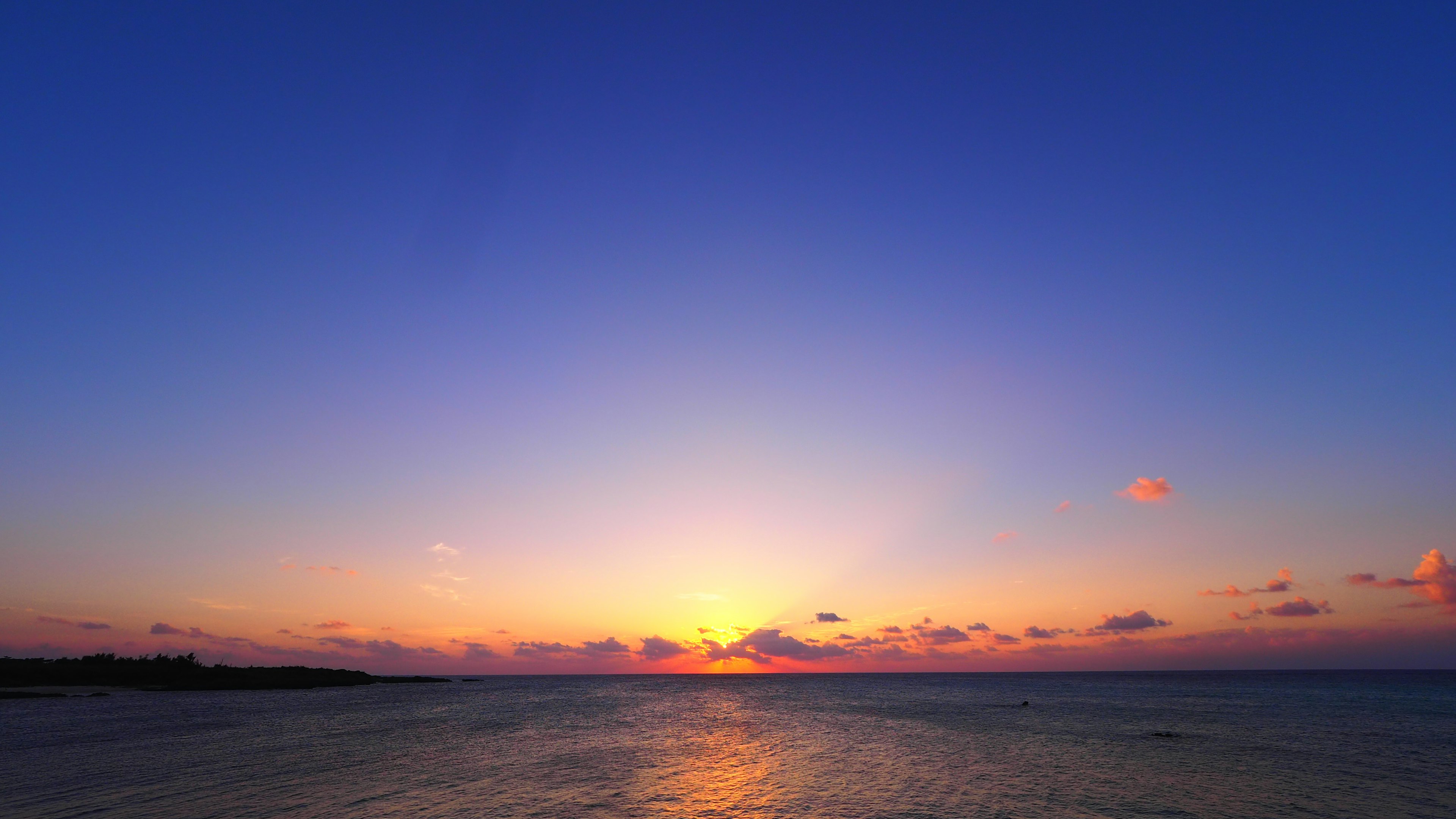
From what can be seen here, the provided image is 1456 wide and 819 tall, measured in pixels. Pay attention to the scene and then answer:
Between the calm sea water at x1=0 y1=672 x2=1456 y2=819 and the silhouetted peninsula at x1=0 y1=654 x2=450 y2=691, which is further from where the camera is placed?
the silhouetted peninsula at x1=0 y1=654 x2=450 y2=691

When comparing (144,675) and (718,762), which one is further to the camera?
(144,675)

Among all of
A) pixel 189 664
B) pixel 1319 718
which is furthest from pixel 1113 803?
pixel 189 664

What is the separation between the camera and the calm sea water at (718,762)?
3272 centimetres

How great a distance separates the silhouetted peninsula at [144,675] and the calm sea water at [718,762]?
37440 mm

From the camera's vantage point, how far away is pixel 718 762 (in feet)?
155

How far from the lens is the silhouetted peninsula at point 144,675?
4656 inches

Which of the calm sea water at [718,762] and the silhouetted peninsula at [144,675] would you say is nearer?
the calm sea water at [718,762]

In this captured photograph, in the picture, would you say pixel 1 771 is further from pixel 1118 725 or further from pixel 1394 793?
pixel 1118 725

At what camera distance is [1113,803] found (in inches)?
1334

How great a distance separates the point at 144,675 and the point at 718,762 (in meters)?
145

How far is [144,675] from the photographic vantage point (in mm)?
133625

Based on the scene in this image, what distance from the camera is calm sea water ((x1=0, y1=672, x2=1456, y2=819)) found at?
32719 millimetres

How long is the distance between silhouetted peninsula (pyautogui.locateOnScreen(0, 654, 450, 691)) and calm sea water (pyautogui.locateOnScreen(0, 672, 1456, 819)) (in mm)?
37440

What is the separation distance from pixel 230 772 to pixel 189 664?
5582 inches
